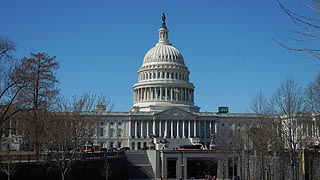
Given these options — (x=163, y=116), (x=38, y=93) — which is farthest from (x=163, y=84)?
(x=38, y=93)

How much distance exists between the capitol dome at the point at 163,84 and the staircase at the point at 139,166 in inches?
2482

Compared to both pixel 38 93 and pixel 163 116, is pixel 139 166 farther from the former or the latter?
pixel 163 116

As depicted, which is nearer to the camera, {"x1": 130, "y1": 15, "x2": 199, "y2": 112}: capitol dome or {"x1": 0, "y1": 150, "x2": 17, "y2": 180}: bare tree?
{"x1": 0, "y1": 150, "x2": 17, "y2": 180}: bare tree

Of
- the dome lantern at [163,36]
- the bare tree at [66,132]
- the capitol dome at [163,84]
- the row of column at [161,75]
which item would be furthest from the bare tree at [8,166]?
the dome lantern at [163,36]

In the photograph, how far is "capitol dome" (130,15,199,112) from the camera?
157 meters

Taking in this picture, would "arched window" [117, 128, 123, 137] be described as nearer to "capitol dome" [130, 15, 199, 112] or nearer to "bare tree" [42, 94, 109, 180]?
"capitol dome" [130, 15, 199, 112]

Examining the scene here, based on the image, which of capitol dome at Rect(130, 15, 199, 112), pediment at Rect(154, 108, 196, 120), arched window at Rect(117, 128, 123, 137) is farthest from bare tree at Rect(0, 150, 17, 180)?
capitol dome at Rect(130, 15, 199, 112)

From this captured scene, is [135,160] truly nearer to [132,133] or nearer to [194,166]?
[194,166]

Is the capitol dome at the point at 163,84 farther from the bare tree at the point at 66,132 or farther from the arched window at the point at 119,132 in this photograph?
the bare tree at the point at 66,132

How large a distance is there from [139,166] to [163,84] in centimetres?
7157

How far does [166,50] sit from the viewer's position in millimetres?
165750

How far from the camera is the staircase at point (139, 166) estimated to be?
281 ft

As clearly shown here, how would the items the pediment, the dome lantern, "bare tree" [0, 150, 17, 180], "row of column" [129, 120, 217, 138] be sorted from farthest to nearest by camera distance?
the dome lantern → "row of column" [129, 120, 217, 138] → the pediment → "bare tree" [0, 150, 17, 180]

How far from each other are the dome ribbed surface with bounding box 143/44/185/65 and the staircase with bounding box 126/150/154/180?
75.7m
